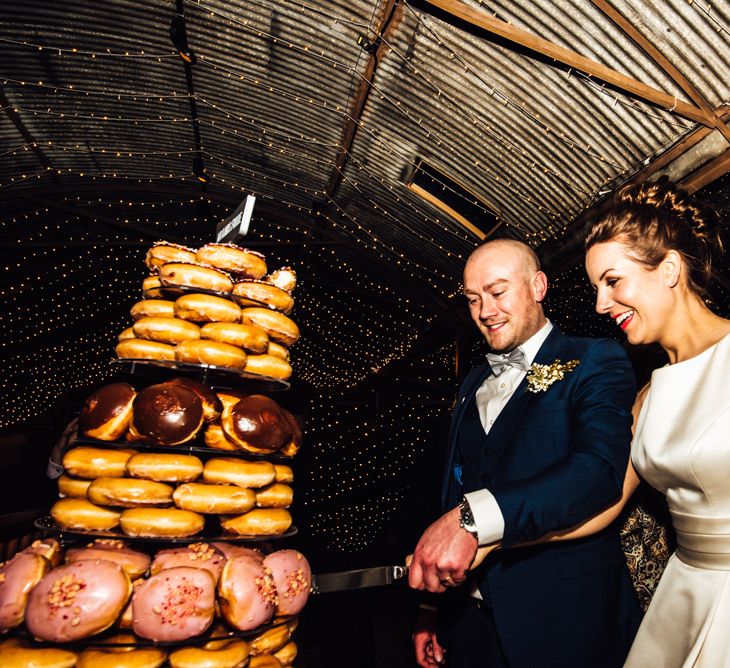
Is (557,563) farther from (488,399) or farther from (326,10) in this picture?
(326,10)

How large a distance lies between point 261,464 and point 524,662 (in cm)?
112

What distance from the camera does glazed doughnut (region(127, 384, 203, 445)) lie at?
5.16 feet

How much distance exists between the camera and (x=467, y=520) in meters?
1.28

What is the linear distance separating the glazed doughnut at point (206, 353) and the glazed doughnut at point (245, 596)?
71 centimetres

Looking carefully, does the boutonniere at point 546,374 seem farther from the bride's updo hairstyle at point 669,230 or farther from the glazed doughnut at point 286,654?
the glazed doughnut at point 286,654

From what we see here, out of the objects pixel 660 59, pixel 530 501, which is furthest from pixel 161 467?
pixel 660 59

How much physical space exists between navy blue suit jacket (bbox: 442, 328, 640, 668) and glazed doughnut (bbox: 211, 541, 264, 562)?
2.70 ft

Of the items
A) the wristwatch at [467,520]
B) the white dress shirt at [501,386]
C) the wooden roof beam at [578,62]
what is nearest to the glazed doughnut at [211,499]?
the wristwatch at [467,520]

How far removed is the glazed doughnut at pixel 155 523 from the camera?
1.48 metres

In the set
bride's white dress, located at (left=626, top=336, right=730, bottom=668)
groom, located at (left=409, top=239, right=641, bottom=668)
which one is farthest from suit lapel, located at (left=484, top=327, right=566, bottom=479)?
bride's white dress, located at (left=626, top=336, right=730, bottom=668)

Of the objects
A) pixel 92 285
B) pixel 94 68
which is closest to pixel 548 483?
pixel 94 68

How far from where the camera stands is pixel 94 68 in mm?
5227

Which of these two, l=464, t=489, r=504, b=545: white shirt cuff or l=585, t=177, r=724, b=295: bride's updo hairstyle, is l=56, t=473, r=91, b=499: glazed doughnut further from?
l=585, t=177, r=724, b=295: bride's updo hairstyle

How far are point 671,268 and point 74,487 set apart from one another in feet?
7.59
